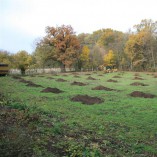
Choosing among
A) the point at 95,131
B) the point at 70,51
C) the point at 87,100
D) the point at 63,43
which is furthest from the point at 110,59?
the point at 95,131

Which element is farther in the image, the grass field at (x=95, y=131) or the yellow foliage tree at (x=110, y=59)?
the yellow foliage tree at (x=110, y=59)

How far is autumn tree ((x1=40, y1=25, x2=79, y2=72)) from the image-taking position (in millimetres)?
57469

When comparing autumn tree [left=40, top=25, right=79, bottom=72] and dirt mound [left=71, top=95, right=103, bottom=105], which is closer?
dirt mound [left=71, top=95, right=103, bottom=105]

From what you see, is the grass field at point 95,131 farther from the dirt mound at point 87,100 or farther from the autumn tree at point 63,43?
the autumn tree at point 63,43

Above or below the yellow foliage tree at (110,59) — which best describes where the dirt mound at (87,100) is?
below

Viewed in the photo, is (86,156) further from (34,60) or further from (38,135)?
(34,60)

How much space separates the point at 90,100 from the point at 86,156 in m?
9.03

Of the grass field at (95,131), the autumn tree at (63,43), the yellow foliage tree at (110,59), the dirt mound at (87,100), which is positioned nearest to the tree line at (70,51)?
the autumn tree at (63,43)

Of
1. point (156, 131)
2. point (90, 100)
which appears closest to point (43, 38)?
point (90, 100)

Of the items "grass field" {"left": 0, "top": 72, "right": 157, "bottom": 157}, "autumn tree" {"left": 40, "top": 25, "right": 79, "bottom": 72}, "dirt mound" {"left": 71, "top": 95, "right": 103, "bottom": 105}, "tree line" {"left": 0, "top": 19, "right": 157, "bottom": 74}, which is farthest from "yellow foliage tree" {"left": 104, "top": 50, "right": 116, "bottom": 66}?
"grass field" {"left": 0, "top": 72, "right": 157, "bottom": 157}

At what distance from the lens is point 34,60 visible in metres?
65.0

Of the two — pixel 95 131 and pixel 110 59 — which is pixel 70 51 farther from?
pixel 95 131

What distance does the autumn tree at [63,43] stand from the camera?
189ft

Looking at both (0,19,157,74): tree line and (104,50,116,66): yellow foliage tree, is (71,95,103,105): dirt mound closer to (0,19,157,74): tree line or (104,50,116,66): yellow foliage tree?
(0,19,157,74): tree line
